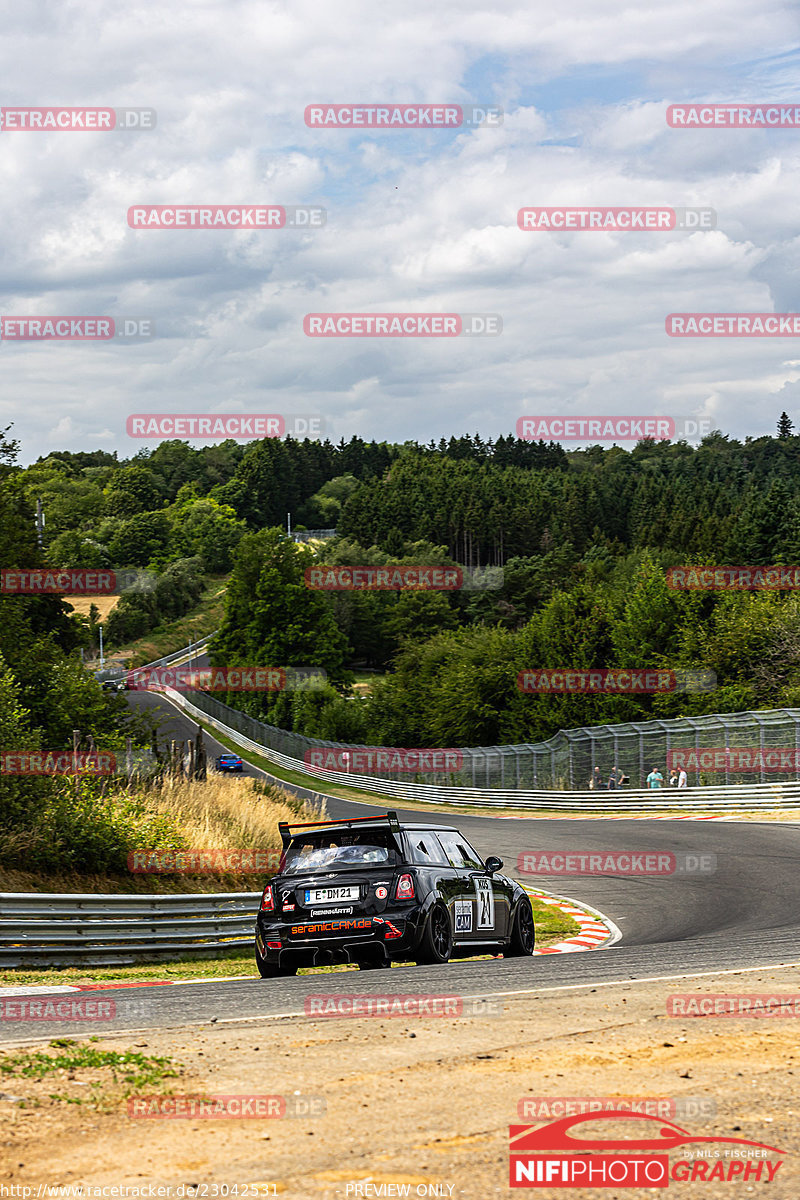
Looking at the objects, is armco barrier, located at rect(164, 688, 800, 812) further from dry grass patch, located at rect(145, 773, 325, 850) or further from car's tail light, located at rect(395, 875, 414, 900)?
car's tail light, located at rect(395, 875, 414, 900)

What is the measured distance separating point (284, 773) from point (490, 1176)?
69.4 meters

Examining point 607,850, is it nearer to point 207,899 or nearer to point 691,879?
point 691,879

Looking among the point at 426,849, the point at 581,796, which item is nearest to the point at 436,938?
the point at 426,849

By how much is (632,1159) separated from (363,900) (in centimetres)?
632

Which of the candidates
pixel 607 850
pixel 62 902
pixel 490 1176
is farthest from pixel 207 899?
pixel 607 850

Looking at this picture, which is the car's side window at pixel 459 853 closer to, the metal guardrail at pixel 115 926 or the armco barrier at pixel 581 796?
the metal guardrail at pixel 115 926

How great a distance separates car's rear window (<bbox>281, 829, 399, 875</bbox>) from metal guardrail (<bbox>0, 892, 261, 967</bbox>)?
276cm

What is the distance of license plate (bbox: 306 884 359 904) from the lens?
11.3 m

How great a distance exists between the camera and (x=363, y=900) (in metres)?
11.2

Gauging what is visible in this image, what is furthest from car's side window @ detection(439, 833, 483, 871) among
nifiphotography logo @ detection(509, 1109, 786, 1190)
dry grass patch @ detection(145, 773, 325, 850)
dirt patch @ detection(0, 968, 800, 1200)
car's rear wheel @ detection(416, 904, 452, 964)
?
nifiphotography logo @ detection(509, 1109, 786, 1190)

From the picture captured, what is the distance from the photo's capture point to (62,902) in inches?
521

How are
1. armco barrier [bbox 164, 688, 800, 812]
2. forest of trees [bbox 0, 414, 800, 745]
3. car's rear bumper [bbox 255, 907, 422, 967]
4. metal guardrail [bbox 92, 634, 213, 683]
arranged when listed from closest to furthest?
car's rear bumper [bbox 255, 907, 422, 967] → armco barrier [bbox 164, 688, 800, 812] → forest of trees [bbox 0, 414, 800, 745] → metal guardrail [bbox 92, 634, 213, 683]

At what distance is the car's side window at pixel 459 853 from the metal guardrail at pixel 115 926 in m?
3.54

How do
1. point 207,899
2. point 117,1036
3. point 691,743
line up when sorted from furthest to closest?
point 691,743 → point 207,899 → point 117,1036
